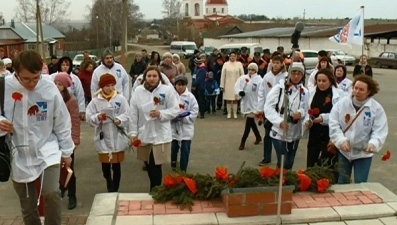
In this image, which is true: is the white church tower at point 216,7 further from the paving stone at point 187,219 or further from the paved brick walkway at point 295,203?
the paving stone at point 187,219

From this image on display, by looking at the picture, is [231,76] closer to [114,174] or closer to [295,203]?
[114,174]

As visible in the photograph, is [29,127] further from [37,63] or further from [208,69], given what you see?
[208,69]

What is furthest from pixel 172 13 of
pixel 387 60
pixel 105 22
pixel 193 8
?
pixel 387 60

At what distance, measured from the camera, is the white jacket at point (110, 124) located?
6.10 meters

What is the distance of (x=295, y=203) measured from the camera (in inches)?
188

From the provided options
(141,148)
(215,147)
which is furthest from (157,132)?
(215,147)

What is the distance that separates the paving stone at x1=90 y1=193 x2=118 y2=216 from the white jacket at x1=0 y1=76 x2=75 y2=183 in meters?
0.78

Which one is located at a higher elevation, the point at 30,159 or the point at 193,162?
the point at 30,159

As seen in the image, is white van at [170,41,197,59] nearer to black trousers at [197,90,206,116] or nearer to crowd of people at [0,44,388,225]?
black trousers at [197,90,206,116]

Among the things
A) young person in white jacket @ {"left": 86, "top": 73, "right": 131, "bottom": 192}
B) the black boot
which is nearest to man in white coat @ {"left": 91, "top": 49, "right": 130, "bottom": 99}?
young person in white jacket @ {"left": 86, "top": 73, "right": 131, "bottom": 192}

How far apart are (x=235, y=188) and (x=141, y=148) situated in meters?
1.76

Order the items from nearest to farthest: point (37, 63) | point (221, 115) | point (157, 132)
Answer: point (37, 63) → point (157, 132) → point (221, 115)

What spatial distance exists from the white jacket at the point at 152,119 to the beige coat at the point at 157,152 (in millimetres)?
60

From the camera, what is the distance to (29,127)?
3.93 meters
